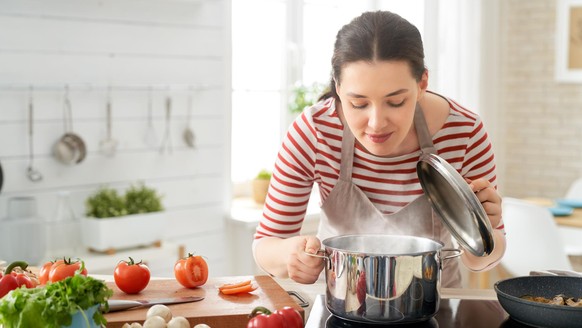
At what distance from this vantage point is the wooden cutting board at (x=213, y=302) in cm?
144

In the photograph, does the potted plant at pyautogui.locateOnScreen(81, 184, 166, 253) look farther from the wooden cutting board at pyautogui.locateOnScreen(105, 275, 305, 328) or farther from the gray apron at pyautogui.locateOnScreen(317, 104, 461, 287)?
the wooden cutting board at pyautogui.locateOnScreen(105, 275, 305, 328)

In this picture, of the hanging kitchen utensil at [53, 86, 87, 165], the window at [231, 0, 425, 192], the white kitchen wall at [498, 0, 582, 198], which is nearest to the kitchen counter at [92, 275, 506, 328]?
the hanging kitchen utensil at [53, 86, 87, 165]

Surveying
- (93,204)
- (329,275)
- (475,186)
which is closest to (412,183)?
(475,186)

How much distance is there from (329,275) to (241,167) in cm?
298

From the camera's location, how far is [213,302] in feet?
5.05

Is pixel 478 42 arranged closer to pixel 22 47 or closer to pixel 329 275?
pixel 22 47

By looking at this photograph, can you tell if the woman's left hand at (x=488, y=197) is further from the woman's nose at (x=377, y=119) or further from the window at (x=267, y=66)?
the window at (x=267, y=66)

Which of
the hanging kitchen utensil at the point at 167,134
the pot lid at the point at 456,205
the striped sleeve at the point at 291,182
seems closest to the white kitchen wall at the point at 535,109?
the hanging kitchen utensil at the point at 167,134

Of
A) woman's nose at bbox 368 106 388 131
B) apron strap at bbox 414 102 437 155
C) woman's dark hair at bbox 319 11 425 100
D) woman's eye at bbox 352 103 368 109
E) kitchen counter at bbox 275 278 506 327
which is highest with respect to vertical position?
woman's dark hair at bbox 319 11 425 100

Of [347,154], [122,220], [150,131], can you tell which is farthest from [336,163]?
[150,131]

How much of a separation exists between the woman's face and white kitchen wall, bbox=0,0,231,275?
71.8 inches

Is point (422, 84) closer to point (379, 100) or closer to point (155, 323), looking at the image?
point (379, 100)

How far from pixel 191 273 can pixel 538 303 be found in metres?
0.69

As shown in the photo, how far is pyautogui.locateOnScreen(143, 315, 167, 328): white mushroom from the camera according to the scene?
127cm
